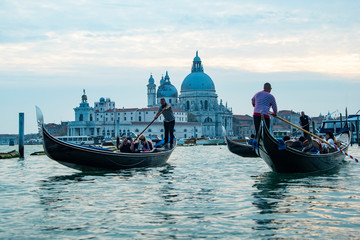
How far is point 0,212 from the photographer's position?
750cm

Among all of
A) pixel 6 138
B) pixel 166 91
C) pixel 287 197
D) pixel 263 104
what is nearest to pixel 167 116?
pixel 263 104

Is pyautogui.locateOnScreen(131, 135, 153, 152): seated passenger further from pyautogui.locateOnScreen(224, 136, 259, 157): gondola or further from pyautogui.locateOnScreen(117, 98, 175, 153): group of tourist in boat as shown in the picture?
pyautogui.locateOnScreen(224, 136, 259, 157): gondola

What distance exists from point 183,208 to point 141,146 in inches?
299

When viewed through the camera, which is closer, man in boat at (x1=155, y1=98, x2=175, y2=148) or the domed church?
man in boat at (x1=155, y1=98, x2=175, y2=148)

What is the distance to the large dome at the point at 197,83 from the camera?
12310 cm

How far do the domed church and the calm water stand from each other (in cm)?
10971

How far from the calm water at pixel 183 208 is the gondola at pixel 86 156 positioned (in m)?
0.94

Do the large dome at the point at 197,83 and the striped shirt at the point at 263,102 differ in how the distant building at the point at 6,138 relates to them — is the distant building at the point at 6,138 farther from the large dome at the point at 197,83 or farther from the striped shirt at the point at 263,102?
the striped shirt at the point at 263,102

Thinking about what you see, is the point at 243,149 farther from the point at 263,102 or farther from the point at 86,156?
the point at 263,102

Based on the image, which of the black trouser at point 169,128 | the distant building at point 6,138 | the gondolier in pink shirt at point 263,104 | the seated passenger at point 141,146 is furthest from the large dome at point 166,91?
the gondolier in pink shirt at point 263,104

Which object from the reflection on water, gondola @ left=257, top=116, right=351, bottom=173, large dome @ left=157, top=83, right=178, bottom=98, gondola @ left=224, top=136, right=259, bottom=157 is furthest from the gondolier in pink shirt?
large dome @ left=157, top=83, right=178, bottom=98

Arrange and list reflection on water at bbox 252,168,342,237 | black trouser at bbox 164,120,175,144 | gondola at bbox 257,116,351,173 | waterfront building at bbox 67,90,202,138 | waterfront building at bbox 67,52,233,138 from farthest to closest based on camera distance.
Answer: waterfront building at bbox 67,52,233,138
waterfront building at bbox 67,90,202,138
black trouser at bbox 164,120,175,144
gondola at bbox 257,116,351,173
reflection on water at bbox 252,168,342,237

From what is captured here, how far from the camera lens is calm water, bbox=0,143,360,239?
6.14 metres

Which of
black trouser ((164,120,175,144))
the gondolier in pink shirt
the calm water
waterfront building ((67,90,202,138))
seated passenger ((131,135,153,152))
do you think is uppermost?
waterfront building ((67,90,202,138))
